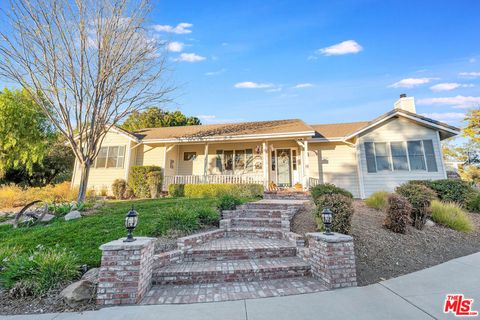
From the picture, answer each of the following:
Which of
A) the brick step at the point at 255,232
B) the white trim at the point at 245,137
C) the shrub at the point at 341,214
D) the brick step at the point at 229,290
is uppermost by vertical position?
the white trim at the point at 245,137

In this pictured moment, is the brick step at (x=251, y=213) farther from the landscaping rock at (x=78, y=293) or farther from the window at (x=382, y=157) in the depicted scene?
the window at (x=382, y=157)

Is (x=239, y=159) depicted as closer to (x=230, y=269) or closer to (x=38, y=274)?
(x=230, y=269)

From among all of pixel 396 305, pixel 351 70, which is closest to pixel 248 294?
pixel 396 305

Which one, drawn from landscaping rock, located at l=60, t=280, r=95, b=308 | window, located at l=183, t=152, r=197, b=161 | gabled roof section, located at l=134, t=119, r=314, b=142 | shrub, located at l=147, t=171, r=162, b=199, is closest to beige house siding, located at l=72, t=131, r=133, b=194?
gabled roof section, located at l=134, t=119, r=314, b=142

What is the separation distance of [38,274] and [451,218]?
30.8ft

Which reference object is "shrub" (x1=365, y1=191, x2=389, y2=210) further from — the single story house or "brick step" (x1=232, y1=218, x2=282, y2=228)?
"brick step" (x1=232, y1=218, x2=282, y2=228)

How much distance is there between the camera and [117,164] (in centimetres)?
1303

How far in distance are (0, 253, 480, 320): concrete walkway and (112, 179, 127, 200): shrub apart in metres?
10.4

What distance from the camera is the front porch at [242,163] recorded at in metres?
11.4

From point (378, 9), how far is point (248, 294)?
10.7 meters

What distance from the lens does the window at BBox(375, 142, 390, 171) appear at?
10.4m

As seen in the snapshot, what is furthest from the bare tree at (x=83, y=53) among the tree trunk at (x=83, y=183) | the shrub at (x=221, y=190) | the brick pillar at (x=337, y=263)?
the brick pillar at (x=337, y=263)

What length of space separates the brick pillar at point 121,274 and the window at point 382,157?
1143 cm

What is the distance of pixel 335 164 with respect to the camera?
11656 millimetres
